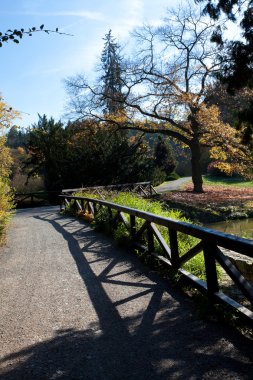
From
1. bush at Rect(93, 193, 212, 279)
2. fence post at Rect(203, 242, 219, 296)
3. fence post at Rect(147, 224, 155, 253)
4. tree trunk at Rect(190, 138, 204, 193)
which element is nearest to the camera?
fence post at Rect(203, 242, 219, 296)

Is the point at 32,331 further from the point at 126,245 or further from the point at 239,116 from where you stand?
the point at 239,116

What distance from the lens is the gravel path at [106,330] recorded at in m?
3.01

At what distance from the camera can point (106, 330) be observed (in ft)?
12.6

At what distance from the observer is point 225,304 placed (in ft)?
12.9

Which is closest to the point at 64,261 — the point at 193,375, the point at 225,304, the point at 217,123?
the point at 225,304

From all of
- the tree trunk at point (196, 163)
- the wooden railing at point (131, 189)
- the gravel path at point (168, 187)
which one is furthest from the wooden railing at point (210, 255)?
the gravel path at point (168, 187)

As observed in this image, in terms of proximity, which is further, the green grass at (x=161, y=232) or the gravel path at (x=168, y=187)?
the gravel path at (x=168, y=187)

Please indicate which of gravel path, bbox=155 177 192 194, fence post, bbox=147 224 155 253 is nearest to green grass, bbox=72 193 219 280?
fence post, bbox=147 224 155 253

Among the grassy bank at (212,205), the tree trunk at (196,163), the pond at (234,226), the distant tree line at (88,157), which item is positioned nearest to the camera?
the pond at (234,226)

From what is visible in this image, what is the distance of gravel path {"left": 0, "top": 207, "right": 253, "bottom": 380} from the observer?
3.01 meters

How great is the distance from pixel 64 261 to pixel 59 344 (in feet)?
12.1

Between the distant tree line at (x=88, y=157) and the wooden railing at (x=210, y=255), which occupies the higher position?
the distant tree line at (x=88, y=157)

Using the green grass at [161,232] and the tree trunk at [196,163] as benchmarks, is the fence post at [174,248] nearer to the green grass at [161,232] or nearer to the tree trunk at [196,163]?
the green grass at [161,232]

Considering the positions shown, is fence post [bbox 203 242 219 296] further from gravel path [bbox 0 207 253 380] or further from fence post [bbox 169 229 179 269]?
fence post [bbox 169 229 179 269]
